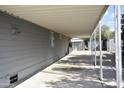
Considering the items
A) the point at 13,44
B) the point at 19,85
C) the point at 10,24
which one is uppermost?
the point at 10,24

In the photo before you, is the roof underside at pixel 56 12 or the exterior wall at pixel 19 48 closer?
the roof underside at pixel 56 12

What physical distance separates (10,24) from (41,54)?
4585 mm

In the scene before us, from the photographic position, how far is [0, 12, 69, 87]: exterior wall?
6.42 metres

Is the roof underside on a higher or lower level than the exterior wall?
higher

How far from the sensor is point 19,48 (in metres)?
7.84

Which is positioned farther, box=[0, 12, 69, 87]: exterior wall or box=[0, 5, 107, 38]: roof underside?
box=[0, 12, 69, 87]: exterior wall

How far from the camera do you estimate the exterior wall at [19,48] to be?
6.42 meters

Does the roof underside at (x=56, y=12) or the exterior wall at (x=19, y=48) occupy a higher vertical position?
the roof underside at (x=56, y=12)

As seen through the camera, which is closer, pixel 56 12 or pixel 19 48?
pixel 56 12

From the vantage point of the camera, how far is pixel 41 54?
11312 millimetres

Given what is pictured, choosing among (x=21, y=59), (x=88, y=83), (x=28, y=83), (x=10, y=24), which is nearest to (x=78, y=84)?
(x=88, y=83)

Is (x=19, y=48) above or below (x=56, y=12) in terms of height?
below
